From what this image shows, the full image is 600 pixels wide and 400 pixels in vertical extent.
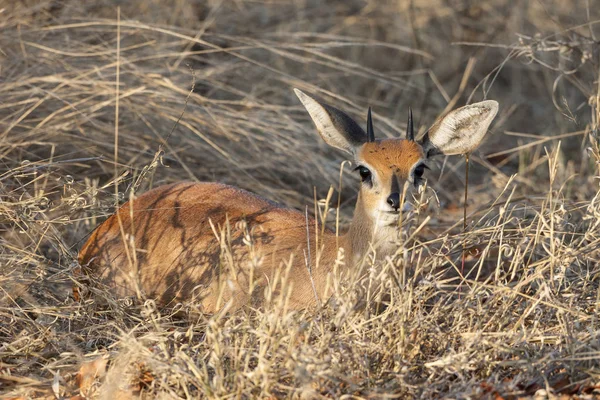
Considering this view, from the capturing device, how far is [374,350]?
3576 millimetres

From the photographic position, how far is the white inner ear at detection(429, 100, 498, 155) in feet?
14.9

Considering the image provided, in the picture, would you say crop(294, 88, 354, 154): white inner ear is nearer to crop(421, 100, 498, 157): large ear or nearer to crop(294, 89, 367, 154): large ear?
crop(294, 89, 367, 154): large ear

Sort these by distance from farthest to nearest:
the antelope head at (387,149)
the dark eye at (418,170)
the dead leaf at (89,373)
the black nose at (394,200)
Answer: the dark eye at (418,170)
the antelope head at (387,149)
the black nose at (394,200)
the dead leaf at (89,373)

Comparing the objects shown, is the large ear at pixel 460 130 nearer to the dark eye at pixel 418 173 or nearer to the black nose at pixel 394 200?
the dark eye at pixel 418 173

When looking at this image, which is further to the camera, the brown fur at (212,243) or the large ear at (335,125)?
the large ear at (335,125)

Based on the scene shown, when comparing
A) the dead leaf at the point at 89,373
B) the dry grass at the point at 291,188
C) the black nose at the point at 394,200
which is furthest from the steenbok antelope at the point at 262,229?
the dead leaf at the point at 89,373

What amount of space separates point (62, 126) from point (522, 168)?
12.1ft

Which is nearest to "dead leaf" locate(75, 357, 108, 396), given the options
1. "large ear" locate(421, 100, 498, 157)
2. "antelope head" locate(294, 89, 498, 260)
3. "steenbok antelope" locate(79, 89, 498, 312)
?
"steenbok antelope" locate(79, 89, 498, 312)

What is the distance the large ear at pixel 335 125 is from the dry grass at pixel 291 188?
0.66 m

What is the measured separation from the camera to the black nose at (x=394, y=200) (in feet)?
13.8

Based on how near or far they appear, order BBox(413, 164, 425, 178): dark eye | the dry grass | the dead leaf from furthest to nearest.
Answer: BBox(413, 164, 425, 178): dark eye, the dead leaf, the dry grass

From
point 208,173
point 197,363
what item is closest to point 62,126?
point 208,173

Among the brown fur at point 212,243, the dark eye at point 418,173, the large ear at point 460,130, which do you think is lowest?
the brown fur at point 212,243

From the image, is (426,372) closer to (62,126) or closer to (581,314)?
(581,314)
